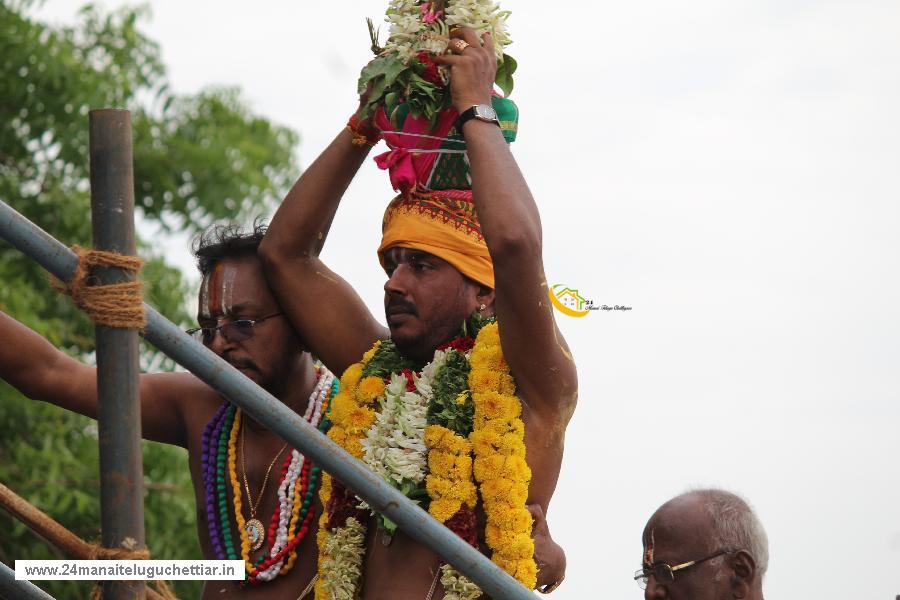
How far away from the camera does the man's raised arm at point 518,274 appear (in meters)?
3.84

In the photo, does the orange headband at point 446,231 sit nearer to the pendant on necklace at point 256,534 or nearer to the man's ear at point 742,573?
the pendant on necklace at point 256,534

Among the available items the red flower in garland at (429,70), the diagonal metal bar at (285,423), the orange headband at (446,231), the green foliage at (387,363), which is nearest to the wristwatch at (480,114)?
the red flower in garland at (429,70)

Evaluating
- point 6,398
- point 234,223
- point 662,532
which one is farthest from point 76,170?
point 662,532

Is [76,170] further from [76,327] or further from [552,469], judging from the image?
[552,469]

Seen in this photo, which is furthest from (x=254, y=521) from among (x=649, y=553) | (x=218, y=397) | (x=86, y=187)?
(x=86, y=187)

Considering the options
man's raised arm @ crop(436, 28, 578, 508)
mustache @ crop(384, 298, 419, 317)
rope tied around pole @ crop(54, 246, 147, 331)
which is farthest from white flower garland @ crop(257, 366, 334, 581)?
rope tied around pole @ crop(54, 246, 147, 331)

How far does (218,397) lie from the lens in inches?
186

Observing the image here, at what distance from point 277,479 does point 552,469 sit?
955 millimetres

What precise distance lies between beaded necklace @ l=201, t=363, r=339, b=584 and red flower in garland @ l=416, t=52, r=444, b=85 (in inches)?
43.3

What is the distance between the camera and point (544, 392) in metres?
3.98

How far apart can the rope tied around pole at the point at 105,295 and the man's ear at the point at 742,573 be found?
2.09 meters

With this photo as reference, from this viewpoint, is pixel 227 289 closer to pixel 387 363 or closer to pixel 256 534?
pixel 387 363

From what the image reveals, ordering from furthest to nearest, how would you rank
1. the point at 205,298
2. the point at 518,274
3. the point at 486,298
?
the point at 205,298 → the point at 486,298 → the point at 518,274

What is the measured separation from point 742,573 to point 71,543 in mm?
2109
